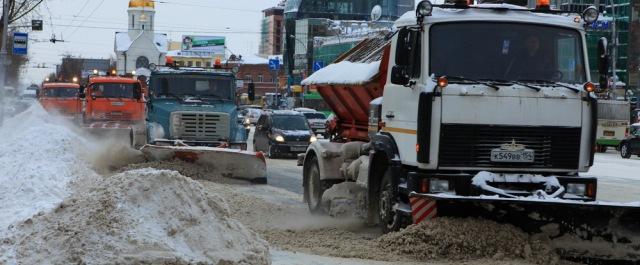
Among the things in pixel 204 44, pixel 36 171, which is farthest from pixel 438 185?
pixel 204 44

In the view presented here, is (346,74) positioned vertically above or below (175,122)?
above

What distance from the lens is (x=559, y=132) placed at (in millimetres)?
9977

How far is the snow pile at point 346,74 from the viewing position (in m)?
12.5

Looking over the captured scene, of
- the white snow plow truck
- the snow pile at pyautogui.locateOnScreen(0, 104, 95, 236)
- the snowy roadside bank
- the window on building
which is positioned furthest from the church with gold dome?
the snowy roadside bank

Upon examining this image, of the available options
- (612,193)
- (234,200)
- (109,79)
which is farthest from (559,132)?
(109,79)

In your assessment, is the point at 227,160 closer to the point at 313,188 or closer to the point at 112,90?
the point at 313,188

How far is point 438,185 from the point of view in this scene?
9.73 m

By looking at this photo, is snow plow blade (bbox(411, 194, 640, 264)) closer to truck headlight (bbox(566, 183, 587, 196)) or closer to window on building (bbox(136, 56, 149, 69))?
truck headlight (bbox(566, 183, 587, 196))

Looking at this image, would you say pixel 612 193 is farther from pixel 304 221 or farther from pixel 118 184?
pixel 118 184

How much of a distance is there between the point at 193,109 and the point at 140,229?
13.7 metres

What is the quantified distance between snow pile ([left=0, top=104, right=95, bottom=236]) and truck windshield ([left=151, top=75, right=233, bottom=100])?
2.26 metres

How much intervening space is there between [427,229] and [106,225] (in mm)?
3589

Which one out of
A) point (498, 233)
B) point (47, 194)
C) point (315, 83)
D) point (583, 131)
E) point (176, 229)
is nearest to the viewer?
point (176, 229)

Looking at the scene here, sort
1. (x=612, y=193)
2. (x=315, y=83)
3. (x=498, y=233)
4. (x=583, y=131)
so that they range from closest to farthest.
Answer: (x=498, y=233) < (x=583, y=131) < (x=315, y=83) < (x=612, y=193)
